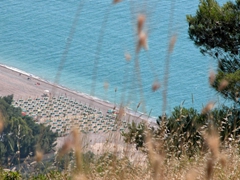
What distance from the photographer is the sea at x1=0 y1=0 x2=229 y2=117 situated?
22469 mm

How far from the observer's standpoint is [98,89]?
22469 mm

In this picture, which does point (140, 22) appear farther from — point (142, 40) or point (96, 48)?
point (96, 48)

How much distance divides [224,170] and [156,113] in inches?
726

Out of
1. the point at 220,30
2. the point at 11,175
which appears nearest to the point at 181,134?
the point at 11,175

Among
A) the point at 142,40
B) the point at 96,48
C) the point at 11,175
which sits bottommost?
the point at 96,48

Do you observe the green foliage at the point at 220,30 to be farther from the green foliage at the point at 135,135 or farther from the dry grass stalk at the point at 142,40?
the dry grass stalk at the point at 142,40

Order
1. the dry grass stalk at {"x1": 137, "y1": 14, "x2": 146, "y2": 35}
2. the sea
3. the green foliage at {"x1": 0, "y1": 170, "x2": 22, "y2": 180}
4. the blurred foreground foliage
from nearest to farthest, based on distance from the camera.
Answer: the dry grass stalk at {"x1": 137, "y1": 14, "x2": 146, "y2": 35}, the blurred foreground foliage, the green foliage at {"x1": 0, "y1": 170, "x2": 22, "y2": 180}, the sea

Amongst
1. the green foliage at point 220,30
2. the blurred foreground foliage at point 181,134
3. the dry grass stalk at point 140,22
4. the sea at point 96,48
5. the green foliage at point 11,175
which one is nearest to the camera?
the dry grass stalk at point 140,22

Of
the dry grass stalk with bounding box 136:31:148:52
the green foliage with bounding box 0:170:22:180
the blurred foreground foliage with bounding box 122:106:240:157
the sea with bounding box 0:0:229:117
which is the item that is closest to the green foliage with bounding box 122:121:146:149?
the blurred foreground foliage with bounding box 122:106:240:157

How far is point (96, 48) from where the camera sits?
25.8 metres

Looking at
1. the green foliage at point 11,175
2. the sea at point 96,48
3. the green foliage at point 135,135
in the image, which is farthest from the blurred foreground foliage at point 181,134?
the sea at point 96,48

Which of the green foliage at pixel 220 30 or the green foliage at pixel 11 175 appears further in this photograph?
the green foliage at pixel 220 30

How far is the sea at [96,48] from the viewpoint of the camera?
22469 millimetres

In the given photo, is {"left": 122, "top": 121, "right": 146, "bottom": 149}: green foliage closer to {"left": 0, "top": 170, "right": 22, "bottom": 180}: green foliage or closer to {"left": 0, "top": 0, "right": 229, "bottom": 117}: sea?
{"left": 0, "top": 170, "right": 22, "bottom": 180}: green foliage
